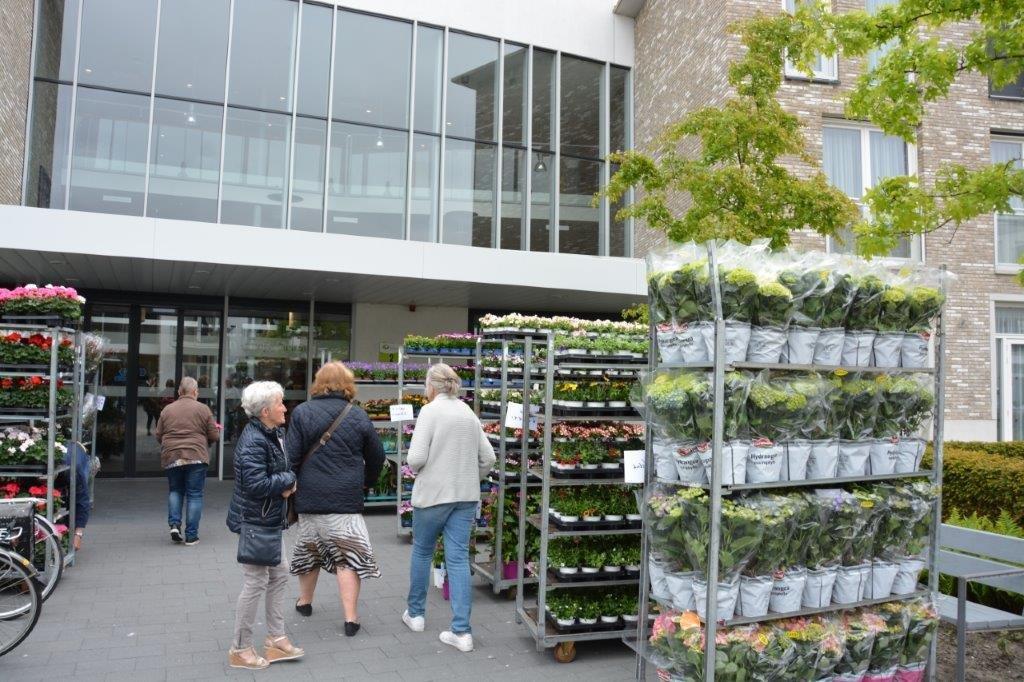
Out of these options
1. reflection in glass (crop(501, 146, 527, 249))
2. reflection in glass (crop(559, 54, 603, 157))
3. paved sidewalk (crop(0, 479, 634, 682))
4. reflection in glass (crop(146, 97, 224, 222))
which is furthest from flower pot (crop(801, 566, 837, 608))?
reflection in glass (crop(559, 54, 603, 157))

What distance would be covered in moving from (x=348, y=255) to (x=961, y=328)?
37.8 feet

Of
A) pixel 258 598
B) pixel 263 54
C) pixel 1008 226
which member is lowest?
pixel 258 598

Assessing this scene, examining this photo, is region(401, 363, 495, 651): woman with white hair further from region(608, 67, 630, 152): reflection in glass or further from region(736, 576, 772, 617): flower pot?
region(608, 67, 630, 152): reflection in glass

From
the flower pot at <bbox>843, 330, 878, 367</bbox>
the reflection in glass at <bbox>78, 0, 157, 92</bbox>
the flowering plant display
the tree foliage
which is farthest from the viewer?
the reflection in glass at <bbox>78, 0, 157, 92</bbox>

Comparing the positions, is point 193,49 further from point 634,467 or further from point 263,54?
point 634,467

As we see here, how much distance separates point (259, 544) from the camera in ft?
15.9

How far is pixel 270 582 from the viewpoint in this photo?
16.6 ft

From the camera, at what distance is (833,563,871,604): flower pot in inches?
167

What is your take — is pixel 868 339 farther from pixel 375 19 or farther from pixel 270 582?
pixel 375 19

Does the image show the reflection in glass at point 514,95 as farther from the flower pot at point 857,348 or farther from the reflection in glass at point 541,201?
the flower pot at point 857,348

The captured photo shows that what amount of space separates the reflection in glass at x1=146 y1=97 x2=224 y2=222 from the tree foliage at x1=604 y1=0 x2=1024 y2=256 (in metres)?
7.77

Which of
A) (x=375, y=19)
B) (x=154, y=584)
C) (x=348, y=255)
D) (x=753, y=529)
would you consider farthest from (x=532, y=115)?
(x=753, y=529)

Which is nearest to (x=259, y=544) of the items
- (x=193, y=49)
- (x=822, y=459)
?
(x=822, y=459)

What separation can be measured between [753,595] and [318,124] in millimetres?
12987
